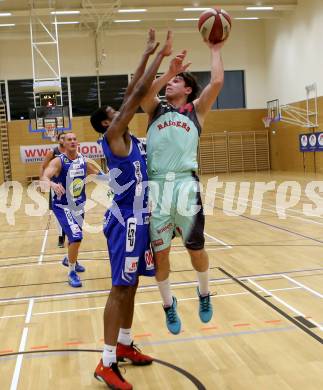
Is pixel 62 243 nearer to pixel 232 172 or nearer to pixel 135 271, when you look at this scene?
pixel 135 271

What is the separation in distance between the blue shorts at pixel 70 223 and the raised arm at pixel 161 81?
333 centimetres

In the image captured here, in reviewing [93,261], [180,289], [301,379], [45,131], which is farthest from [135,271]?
[45,131]

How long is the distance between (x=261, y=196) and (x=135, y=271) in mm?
13564

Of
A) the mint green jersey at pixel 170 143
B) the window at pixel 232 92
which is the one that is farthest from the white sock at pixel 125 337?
the window at pixel 232 92

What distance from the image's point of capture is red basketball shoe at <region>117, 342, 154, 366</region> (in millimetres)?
4191

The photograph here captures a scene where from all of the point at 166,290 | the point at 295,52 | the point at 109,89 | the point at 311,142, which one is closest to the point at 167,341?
the point at 166,290

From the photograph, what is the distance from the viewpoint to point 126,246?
379 centimetres

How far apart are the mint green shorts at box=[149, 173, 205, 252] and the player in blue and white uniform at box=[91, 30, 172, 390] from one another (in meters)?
0.10

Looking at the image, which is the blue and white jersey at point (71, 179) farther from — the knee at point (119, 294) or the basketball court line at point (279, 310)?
the knee at point (119, 294)

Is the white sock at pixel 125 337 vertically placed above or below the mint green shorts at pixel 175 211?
below

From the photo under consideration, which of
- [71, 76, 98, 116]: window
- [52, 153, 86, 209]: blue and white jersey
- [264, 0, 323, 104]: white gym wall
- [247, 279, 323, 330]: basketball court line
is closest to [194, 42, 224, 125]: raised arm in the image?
[247, 279, 323, 330]: basketball court line

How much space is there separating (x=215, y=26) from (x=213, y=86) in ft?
1.52

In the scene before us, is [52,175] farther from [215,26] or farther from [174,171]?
[215,26]

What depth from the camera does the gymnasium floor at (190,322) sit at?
394 centimetres
